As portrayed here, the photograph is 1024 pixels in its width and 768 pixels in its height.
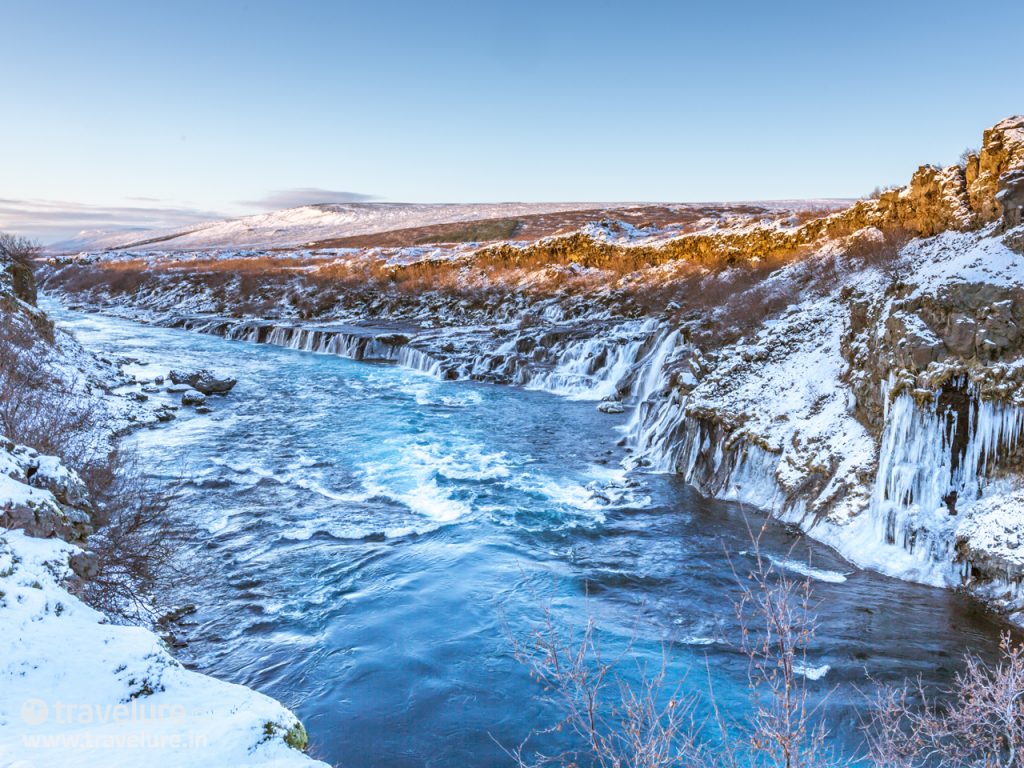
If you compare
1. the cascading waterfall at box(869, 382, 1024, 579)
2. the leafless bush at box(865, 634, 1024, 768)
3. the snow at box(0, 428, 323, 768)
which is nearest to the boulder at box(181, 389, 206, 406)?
the snow at box(0, 428, 323, 768)

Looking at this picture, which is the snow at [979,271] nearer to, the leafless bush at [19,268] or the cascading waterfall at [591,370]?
the cascading waterfall at [591,370]

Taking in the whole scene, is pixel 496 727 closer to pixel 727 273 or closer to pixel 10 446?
pixel 10 446

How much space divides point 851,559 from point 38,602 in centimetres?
1327

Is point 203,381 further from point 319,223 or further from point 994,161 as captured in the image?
point 319,223

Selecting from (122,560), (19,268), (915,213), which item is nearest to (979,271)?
(915,213)

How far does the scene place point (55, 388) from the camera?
2028cm

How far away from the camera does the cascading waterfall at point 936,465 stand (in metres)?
11.9

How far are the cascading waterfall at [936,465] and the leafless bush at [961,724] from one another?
8.74 ft

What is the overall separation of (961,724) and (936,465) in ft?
21.8

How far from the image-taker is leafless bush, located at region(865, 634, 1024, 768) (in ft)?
18.1

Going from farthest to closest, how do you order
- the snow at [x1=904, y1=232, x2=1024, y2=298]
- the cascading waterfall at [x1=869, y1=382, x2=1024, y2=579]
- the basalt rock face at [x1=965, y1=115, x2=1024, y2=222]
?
the basalt rock face at [x1=965, y1=115, x2=1024, y2=222], the snow at [x1=904, y1=232, x2=1024, y2=298], the cascading waterfall at [x1=869, y1=382, x2=1024, y2=579]

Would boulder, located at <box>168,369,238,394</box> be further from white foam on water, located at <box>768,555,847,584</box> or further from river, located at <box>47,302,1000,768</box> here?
white foam on water, located at <box>768,555,847,584</box>

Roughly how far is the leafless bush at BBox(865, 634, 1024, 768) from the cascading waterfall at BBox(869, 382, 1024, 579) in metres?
2.66

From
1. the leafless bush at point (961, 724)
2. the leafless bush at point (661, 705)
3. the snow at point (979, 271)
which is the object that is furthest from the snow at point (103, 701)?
the snow at point (979, 271)
